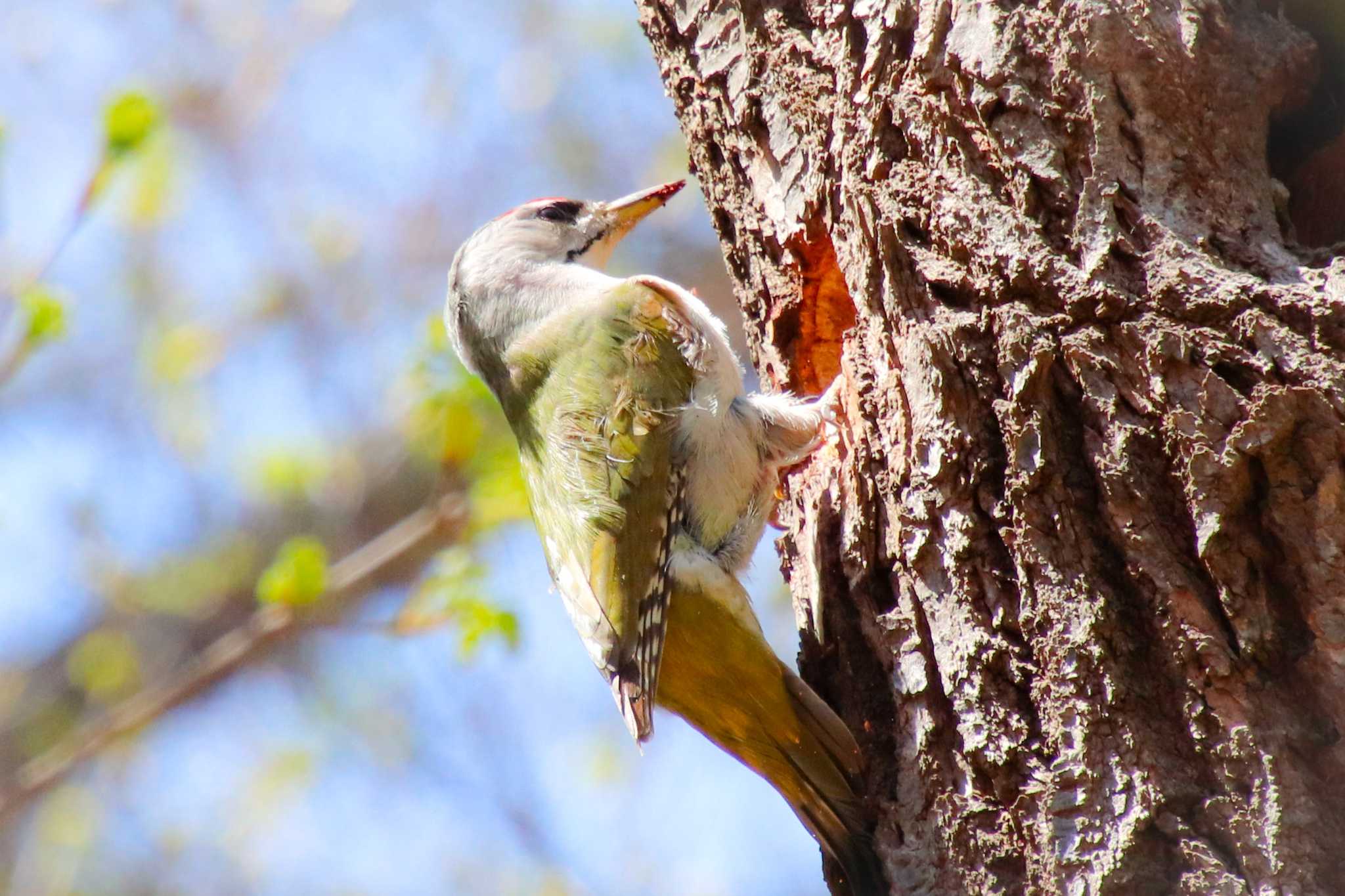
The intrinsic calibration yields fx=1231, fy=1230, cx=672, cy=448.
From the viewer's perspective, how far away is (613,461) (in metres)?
3.49

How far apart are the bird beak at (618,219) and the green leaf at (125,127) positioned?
5.35ft

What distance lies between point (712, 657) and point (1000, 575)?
0.91m

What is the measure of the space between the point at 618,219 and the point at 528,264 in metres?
0.45

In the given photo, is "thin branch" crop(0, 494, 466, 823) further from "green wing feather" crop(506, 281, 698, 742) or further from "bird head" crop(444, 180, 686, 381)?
"green wing feather" crop(506, 281, 698, 742)

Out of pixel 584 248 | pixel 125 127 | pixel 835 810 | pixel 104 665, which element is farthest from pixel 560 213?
pixel 104 665

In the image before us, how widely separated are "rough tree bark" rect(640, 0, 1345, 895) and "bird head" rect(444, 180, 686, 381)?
1621 millimetres

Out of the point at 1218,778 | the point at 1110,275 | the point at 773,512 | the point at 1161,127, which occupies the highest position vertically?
the point at 1161,127

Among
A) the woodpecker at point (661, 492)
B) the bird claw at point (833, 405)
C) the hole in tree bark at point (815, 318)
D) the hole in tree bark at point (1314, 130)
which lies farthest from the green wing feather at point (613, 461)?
the hole in tree bark at point (1314, 130)

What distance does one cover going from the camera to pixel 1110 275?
7.43ft

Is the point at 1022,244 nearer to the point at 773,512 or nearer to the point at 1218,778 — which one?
the point at 1218,778

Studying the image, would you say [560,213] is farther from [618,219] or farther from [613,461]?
[613,461]

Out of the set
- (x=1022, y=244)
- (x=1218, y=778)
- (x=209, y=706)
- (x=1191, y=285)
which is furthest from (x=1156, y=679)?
(x=209, y=706)

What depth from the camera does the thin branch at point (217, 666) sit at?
461cm

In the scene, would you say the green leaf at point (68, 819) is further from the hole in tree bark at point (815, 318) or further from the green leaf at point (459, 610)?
the hole in tree bark at point (815, 318)
